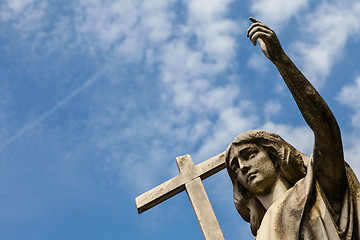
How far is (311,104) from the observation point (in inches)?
198

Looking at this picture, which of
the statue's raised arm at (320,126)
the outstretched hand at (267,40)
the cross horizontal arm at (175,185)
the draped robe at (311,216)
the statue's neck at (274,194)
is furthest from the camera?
the cross horizontal arm at (175,185)

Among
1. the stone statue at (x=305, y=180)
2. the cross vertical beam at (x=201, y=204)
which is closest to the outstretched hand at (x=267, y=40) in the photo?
Result: the stone statue at (x=305, y=180)

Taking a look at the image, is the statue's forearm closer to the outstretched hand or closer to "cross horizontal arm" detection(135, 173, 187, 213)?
the outstretched hand

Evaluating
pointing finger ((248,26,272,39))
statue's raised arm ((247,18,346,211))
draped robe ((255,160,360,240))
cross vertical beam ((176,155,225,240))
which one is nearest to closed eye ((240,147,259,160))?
draped robe ((255,160,360,240))

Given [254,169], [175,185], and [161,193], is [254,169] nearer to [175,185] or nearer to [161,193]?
[175,185]

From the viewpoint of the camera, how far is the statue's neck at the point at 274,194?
554 centimetres

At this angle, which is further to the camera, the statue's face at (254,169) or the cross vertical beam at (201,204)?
the cross vertical beam at (201,204)

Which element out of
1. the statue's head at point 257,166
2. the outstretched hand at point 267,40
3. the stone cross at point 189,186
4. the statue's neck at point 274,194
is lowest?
the statue's neck at point 274,194

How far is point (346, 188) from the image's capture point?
5086 mm

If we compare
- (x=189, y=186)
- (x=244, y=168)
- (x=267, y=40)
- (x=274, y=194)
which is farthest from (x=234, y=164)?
(x=189, y=186)

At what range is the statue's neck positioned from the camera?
5539 mm

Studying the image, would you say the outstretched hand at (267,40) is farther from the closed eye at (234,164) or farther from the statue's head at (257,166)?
the closed eye at (234,164)

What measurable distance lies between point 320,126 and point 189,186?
13.9 feet

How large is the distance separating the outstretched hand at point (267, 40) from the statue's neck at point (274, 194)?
1061mm
